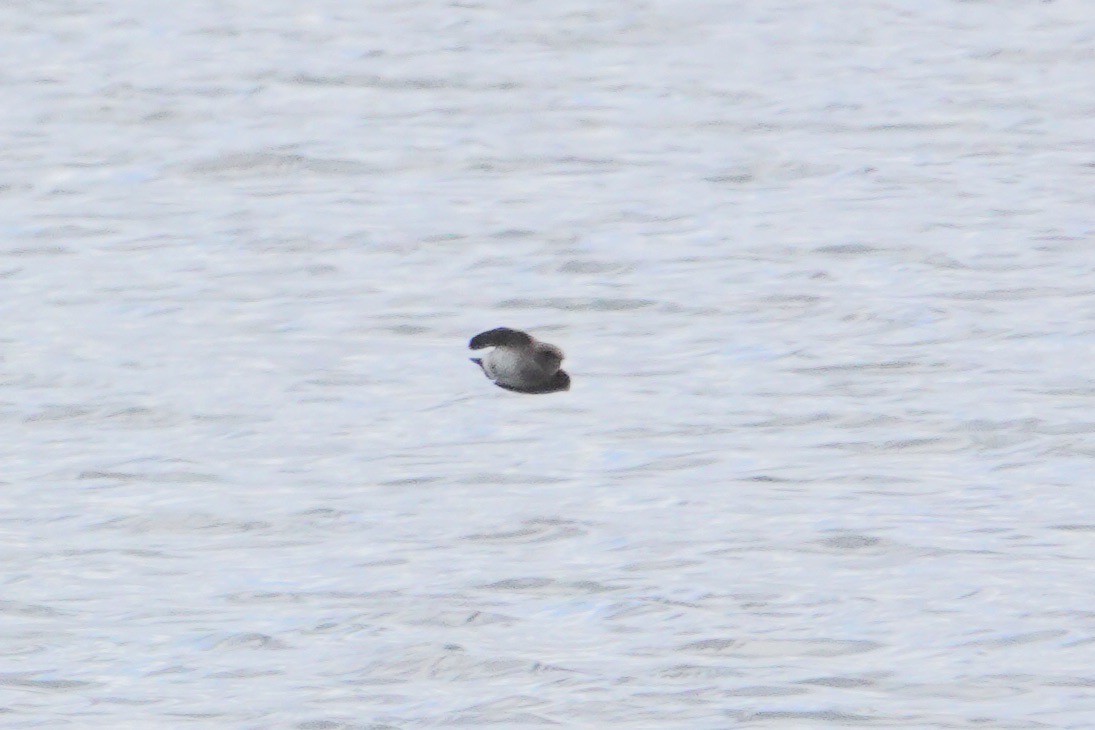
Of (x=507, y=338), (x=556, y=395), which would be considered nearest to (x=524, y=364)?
(x=507, y=338)

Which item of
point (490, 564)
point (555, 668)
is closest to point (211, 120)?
point (490, 564)

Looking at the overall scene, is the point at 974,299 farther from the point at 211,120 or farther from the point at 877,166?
the point at 211,120

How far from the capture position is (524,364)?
6.85 m

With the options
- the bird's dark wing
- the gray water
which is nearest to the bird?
the bird's dark wing

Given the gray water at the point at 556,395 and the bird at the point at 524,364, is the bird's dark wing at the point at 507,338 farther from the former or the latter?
the gray water at the point at 556,395

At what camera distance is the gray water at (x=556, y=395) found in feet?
20.5

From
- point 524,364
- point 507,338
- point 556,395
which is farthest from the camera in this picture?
point 556,395

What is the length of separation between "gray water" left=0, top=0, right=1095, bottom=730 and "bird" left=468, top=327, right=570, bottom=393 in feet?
1.66

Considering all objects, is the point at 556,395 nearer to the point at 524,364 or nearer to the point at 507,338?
the point at 524,364

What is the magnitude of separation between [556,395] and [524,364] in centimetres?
203

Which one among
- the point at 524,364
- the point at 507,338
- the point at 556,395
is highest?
the point at 507,338

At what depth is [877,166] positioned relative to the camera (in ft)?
41.4

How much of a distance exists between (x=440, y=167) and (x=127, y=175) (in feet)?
4.99

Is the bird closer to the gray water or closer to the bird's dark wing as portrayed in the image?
the bird's dark wing
